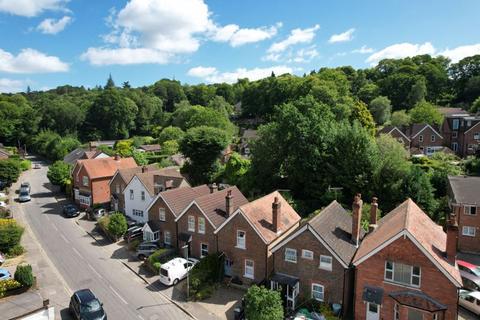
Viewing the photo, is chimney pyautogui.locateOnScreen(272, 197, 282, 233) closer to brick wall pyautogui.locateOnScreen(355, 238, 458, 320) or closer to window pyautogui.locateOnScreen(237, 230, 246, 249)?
window pyautogui.locateOnScreen(237, 230, 246, 249)

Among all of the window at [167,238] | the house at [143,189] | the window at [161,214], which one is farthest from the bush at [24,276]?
the house at [143,189]

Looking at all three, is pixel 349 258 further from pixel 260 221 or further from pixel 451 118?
pixel 451 118

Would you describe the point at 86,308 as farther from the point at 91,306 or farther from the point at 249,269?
the point at 249,269

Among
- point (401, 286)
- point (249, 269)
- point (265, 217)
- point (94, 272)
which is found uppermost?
point (265, 217)

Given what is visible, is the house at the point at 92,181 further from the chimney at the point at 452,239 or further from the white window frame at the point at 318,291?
the chimney at the point at 452,239

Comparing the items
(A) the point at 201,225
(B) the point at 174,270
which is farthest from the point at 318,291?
(A) the point at 201,225

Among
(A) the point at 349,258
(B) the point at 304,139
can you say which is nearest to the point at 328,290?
(A) the point at 349,258
